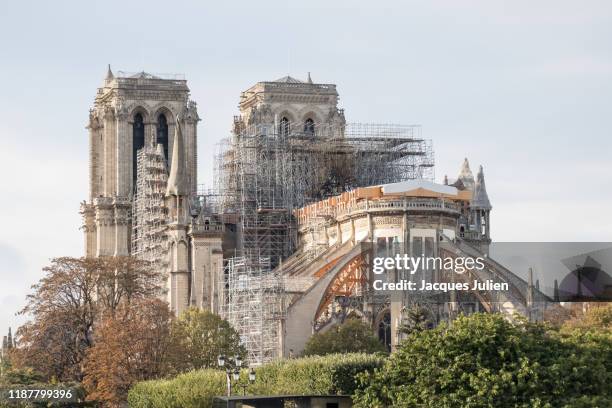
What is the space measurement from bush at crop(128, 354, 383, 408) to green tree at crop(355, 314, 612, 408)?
826 cm

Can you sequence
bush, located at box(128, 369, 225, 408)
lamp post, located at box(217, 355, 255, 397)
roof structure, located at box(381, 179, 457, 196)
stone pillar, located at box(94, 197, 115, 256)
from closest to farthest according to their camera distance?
lamp post, located at box(217, 355, 255, 397) → bush, located at box(128, 369, 225, 408) → roof structure, located at box(381, 179, 457, 196) → stone pillar, located at box(94, 197, 115, 256)

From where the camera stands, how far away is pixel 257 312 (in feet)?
406

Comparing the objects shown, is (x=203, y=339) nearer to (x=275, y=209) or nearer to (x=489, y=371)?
(x=275, y=209)

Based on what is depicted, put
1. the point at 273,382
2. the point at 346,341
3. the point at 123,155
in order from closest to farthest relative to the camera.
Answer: the point at 273,382, the point at 346,341, the point at 123,155

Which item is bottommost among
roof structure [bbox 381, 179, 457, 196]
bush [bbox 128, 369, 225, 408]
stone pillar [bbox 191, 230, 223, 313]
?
bush [bbox 128, 369, 225, 408]

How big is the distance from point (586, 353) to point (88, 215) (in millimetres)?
85725

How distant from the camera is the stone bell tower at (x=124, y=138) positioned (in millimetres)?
153250

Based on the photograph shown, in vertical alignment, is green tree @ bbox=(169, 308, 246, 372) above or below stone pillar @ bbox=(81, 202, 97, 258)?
below

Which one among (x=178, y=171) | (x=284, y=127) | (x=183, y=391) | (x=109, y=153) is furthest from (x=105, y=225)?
(x=183, y=391)

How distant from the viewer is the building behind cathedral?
12319cm

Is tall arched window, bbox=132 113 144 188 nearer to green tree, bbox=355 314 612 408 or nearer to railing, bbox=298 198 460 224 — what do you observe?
railing, bbox=298 198 460 224

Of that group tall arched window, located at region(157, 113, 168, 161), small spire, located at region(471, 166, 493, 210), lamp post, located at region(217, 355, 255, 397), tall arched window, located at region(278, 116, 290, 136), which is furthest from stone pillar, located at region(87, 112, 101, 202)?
lamp post, located at region(217, 355, 255, 397)

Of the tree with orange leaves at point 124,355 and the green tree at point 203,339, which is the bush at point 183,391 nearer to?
the tree with orange leaves at point 124,355

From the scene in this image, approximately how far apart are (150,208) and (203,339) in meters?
36.1
